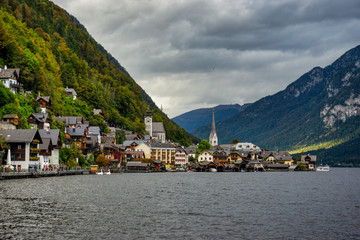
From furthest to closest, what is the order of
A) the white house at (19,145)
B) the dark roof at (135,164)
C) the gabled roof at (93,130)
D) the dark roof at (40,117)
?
the dark roof at (135,164), the gabled roof at (93,130), the dark roof at (40,117), the white house at (19,145)

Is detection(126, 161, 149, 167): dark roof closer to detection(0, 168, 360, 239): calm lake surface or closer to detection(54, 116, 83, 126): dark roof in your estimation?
detection(54, 116, 83, 126): dark roof

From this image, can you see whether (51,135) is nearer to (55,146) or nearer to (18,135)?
(55,146)

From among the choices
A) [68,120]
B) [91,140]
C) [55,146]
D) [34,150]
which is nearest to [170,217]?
[34,150]

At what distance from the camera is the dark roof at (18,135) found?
333 feet

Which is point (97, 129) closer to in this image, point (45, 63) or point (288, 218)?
point (45, 63)

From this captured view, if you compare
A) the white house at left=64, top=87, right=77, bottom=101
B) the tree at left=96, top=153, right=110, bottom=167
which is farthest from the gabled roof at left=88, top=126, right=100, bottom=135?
the white house at left=64, top=87, right=77, bottom=101

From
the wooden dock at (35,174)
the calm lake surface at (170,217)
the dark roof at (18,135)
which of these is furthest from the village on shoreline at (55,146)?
the calm lake surface at (170,217)

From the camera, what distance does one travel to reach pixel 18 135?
104 meters

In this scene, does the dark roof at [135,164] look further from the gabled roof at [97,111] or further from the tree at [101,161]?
the gabled roof at [97,111]

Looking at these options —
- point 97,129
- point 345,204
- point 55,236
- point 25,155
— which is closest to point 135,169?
point 97,129

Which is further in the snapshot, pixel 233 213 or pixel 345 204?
pixel 345 204

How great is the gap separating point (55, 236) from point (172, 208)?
19.4 metres

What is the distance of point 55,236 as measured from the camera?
108 ft

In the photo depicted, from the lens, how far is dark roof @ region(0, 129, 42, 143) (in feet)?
333
